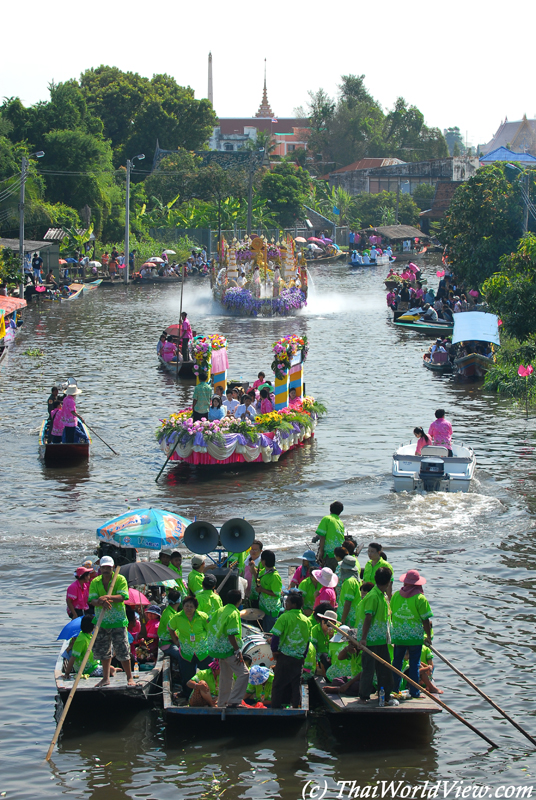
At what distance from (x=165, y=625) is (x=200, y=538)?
1.28 m

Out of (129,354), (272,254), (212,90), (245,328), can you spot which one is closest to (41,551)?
(129,354)

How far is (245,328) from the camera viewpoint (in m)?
45.6

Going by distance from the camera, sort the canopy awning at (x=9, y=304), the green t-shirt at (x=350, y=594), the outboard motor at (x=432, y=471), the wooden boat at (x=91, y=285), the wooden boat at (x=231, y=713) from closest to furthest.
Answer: the wooden boat at (x=231, y=713) < the green t-shirt at (x=350, y=594) < the outboard motor at (x=432, y=471) < the canopy awning at (x=9, y=304) < the wooden boat at (x=91, y=285)

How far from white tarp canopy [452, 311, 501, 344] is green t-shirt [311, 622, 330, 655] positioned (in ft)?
74.3

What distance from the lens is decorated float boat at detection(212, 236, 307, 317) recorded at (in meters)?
50.0

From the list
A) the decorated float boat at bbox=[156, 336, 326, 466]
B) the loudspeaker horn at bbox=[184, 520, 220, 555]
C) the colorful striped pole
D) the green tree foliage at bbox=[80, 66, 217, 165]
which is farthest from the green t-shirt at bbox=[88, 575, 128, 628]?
the green tree foliage at bbox=[80, 66, 217, 165]

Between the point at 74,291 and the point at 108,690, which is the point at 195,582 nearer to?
the point at 108,690

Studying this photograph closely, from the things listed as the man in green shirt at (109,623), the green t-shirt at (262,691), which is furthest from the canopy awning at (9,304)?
the green t-shirt at (262,691)

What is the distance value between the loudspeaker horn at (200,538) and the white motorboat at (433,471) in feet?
25.4

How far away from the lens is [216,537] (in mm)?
12133

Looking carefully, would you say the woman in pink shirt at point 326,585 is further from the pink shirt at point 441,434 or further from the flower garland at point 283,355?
the flower garland at point 283,355

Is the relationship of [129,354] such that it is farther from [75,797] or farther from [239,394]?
[75,797]

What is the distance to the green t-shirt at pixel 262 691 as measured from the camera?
417 inches

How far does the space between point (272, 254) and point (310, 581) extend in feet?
130
